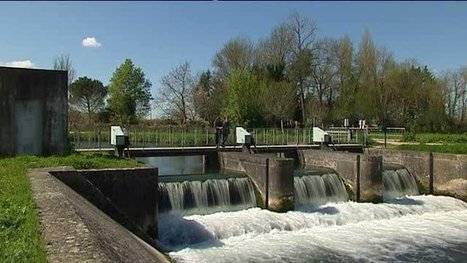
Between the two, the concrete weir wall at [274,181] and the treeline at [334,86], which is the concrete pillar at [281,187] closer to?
the concrete weir wall at [274,181]

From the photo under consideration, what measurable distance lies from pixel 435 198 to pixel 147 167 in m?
13.6

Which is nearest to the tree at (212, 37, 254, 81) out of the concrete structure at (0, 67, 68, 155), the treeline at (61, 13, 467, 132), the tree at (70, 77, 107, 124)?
the treeline at (61, 13, 467, 132)

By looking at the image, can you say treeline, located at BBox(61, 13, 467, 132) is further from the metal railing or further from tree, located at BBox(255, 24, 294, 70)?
the metal railing

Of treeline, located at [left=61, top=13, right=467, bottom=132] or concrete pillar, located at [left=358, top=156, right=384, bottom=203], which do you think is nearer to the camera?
concrete pillar, located at [left=358, top=156, right=384, bottom=203]

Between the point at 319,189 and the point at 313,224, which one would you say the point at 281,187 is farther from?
the point at 319,189

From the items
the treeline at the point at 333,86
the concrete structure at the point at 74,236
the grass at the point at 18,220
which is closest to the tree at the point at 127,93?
the treeline at the point at 333,86

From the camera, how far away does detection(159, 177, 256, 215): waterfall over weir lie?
579 inches

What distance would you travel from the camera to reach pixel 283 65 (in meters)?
46.0

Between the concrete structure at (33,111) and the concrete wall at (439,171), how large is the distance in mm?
16013

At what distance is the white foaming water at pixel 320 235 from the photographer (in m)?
12.1

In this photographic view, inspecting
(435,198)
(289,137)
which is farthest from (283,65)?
(435,198)

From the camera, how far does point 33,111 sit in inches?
579

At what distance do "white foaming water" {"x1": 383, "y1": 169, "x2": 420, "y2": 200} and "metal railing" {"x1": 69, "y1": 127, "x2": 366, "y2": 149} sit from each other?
541cm

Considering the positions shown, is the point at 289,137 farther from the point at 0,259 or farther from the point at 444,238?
the point at 0,259
